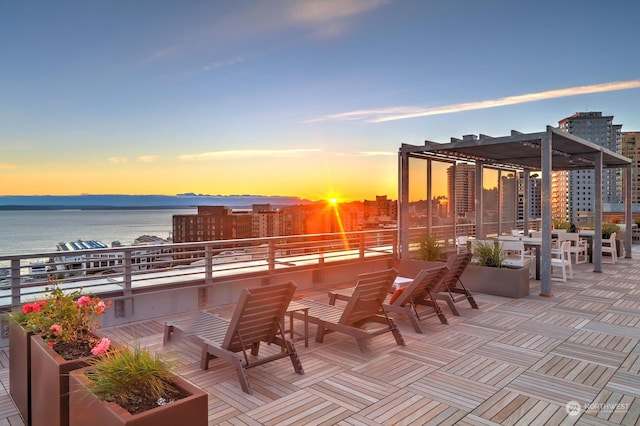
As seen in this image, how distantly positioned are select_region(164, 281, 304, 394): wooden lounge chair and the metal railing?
57.1 inches

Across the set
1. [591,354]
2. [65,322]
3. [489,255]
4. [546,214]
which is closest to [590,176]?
[546,214]

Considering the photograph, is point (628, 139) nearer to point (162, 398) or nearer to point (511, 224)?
point (511, 224)

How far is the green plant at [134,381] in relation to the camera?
2.00 meters

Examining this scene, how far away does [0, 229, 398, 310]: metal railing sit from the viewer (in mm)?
5031

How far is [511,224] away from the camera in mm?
14492

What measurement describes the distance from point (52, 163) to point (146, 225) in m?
54.1

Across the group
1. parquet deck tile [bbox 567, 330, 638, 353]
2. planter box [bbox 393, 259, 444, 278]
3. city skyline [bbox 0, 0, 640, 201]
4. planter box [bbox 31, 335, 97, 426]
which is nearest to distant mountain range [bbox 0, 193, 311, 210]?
city skyline [bbox 0, 0, 640, 201]

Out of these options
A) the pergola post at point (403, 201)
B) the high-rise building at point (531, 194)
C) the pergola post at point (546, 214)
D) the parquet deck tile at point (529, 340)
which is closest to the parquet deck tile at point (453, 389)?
the parquet deck tile at point (529, 340)

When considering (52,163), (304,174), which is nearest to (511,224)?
(304,174)

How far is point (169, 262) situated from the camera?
582cm

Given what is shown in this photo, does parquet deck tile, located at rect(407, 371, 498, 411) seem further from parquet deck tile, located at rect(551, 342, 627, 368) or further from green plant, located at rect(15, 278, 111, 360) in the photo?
green plant, located at rect(15, 278, 111, 360)

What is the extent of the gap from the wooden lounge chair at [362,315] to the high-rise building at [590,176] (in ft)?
42.8

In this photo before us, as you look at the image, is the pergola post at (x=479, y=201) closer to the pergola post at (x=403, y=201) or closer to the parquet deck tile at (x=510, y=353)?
the pergola post at (x=403, y=201)

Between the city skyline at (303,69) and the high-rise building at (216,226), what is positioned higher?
the city skyline at (303,69)
